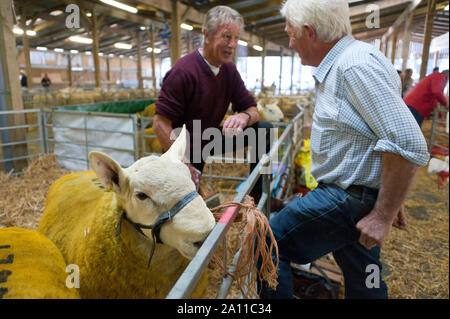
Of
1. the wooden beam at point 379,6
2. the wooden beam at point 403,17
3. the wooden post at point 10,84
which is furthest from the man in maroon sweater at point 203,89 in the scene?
the wooden beam at point 403,17

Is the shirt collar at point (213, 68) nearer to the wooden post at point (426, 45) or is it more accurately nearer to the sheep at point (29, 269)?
the sheep at point (29, 269)

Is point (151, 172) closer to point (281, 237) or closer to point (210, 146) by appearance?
point (281, 237)

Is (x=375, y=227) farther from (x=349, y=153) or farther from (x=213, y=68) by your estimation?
(x=213, y=68)

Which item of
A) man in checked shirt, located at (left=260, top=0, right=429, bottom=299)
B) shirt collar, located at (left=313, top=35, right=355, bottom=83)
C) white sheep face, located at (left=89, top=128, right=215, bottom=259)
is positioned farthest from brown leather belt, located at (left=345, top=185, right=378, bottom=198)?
white sheep face, located at (left=89, top=128, right=215, bottom=259)

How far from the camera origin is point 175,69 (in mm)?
1905

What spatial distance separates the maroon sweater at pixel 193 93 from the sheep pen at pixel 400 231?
61 cm

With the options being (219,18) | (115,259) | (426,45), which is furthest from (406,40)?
(115,259)

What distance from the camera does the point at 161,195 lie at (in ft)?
3.58

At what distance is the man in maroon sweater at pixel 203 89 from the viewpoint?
1.87 meters

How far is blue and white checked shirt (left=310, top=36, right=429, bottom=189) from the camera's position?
3.38ft

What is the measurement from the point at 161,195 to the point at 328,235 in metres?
0.73

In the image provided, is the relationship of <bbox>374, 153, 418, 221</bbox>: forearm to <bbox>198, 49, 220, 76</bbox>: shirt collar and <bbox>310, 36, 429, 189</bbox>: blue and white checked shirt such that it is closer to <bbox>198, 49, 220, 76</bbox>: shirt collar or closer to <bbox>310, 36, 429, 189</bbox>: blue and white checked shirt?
<bbox>310, 36, 429, 189</bbox>: blue and white checked shirt

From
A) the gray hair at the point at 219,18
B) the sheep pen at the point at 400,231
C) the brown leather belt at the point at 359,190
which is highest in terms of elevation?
the gray hair at the point at 219,18
